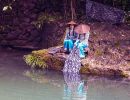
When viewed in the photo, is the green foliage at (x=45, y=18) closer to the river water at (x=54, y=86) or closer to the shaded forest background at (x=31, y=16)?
the shaded forest background at (x=31, y=16)

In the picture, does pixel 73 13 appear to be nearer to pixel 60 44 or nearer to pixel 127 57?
pixel 60 44

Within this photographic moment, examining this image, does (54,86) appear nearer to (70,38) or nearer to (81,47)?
(81,47)

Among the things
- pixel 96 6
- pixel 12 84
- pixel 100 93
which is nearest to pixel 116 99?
pixel 100 93

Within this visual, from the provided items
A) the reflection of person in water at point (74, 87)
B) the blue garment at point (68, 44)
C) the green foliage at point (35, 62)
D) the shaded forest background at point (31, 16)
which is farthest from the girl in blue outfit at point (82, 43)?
the shaded forest background at point (31, 16)

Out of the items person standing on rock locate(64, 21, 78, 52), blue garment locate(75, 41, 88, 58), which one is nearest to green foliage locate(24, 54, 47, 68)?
person standing on rock locate(64, 21, 78, 52)

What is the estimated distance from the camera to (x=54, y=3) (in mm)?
15758

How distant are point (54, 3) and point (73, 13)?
3.33 ft

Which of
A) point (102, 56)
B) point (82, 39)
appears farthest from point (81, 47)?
point (102, 56)

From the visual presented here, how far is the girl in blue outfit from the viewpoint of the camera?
489 inches

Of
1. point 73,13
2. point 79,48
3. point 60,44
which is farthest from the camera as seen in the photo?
point 73,13

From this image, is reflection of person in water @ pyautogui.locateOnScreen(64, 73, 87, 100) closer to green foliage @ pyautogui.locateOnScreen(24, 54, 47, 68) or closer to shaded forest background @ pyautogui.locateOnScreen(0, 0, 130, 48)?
green foliage @ pyautogui.locateOnScreen(24, 54, 47, 68)

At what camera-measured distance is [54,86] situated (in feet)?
35.5

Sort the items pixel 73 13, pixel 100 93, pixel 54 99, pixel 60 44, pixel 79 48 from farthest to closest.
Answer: pixel 73 13 → pixel 60 44 → pixel 79 48 → pixel 100 93 → pixel 54 99

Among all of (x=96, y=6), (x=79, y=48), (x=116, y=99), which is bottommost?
(x=116, y=99)
